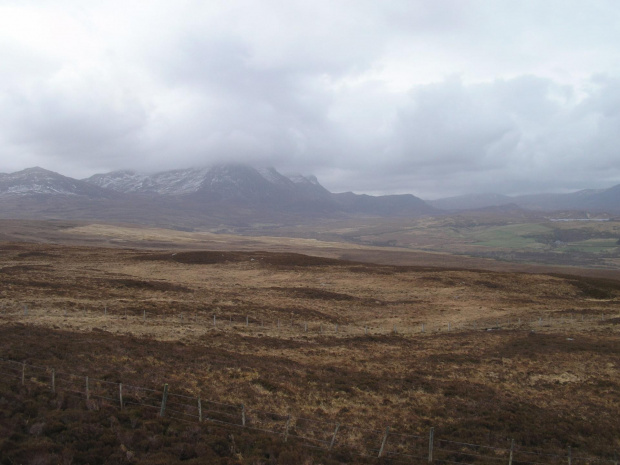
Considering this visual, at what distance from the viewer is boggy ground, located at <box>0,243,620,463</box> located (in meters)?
17.3

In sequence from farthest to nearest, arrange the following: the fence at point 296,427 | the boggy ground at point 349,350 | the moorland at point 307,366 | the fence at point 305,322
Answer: the fence at point 305,322
the boggy ground at point 349,350
the fence at point 296,427
the moorland at point 307,366

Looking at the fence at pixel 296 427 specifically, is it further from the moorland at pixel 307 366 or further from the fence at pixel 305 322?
the fence at pixel 305 322

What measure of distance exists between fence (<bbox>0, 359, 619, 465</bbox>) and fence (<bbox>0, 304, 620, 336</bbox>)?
1550 cm

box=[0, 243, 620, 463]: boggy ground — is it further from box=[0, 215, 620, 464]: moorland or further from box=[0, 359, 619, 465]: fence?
box=[0, 359, 619, 465]: fence

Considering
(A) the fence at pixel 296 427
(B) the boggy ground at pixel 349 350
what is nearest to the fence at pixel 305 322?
(B) the boggy ground at pixel 349 350

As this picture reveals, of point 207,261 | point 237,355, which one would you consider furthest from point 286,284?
point 237,355

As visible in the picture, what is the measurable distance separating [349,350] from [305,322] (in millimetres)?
9876

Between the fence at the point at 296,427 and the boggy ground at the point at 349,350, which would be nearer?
the fence at the point at 296,427

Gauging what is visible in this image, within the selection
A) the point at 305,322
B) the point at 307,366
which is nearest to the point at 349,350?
the point at 307,366

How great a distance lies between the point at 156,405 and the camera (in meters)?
15.0

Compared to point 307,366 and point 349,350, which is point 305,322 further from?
point 307,366

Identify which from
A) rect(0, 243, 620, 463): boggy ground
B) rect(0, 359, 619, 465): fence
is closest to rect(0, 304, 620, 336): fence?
rect(0, 243, 620, 463): boggy ground

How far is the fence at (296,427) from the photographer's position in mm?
13922

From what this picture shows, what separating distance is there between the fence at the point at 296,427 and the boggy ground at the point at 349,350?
835mm
